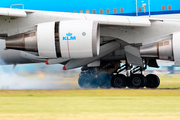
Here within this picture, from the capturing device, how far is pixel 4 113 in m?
5.50

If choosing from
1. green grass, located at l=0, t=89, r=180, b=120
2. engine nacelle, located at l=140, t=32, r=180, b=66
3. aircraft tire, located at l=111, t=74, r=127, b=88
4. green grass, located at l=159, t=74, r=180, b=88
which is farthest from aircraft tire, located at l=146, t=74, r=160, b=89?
green grass, located at l=0, t=89, r=180, b=120

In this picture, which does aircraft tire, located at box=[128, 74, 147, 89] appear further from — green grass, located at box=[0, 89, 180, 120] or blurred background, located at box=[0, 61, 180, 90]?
green grass, located at box=[0, 89, 180, 120]

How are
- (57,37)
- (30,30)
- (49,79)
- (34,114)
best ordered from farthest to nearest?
(49,79) → (30,30) → (57,37) → (34,114)

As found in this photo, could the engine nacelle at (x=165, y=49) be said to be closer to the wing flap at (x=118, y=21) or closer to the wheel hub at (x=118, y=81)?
the wing flap at (x=118, y=21)

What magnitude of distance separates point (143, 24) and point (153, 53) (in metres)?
1.17

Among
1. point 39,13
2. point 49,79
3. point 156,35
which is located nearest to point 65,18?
point 39,13

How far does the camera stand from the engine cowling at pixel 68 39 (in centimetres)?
966

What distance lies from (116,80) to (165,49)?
9.22ft

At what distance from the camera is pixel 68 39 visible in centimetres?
964

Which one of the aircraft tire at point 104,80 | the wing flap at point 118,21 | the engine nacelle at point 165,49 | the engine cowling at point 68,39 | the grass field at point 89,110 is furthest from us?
the aircraft tire at point 104,80

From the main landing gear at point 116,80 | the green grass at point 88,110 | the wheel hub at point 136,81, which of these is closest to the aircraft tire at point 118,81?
the main landing gear at point 116,80

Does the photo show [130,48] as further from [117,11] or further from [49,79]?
[117,11]

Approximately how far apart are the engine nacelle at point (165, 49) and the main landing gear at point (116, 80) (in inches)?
67.5

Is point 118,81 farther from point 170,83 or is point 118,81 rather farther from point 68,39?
point 170,83
